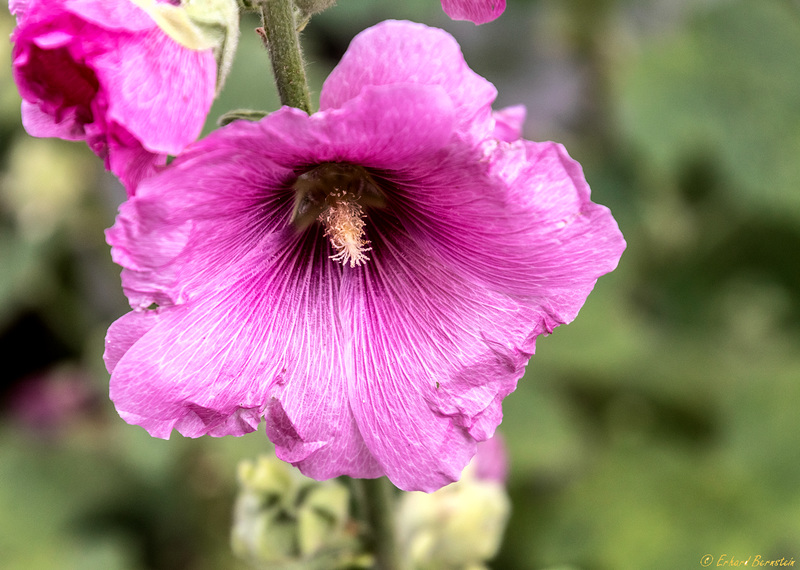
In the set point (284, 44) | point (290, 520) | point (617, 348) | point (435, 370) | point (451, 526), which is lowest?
point (617, 348)

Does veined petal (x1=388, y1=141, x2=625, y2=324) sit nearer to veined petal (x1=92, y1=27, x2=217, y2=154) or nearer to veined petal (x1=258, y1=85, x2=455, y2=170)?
veined petal (x1=258, y1=85, x2=455, y2=170)

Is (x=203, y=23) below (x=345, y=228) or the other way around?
the other way around

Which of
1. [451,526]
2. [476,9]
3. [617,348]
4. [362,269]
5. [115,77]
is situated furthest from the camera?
[617,348]

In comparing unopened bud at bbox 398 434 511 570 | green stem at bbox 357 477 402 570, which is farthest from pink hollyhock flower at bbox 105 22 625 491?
unopened bud at bbox 398 434 511 570

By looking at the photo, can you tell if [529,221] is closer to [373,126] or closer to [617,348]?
[373,126]

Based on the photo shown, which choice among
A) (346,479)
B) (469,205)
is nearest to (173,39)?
(469,205)

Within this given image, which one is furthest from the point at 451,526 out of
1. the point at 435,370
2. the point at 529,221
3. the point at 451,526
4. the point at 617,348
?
the point at 617,348

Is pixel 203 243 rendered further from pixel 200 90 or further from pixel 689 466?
pixel 689 466
